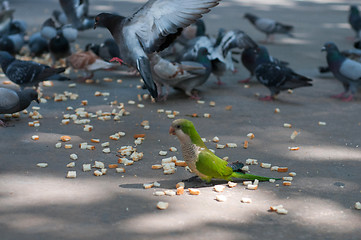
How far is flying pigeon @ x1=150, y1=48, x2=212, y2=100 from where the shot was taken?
6164mm

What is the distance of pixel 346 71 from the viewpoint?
Result: 6719 mm

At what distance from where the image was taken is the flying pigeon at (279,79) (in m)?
6.50

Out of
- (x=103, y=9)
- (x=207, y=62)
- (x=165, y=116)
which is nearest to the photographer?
(x=165, y=116)

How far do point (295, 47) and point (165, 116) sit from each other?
5.57 m

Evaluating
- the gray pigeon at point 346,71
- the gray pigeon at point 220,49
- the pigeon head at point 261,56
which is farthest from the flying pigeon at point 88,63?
the gray pigeon at point 346,71

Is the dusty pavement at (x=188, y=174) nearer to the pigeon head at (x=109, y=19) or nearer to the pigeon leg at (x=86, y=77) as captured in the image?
the pigeon leg at (x=86, y=77)

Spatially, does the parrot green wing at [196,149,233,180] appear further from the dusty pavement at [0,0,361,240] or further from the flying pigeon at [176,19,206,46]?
the flying pigeon at [176,19,206,46]

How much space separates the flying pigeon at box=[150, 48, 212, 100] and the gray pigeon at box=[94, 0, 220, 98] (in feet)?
3.54

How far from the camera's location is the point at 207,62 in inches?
267

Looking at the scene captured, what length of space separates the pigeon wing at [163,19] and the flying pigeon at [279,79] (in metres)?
2.15

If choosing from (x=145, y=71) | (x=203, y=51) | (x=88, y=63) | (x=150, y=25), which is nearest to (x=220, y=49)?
(x=203, y=51)

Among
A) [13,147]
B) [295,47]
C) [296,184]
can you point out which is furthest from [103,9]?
[296,184]

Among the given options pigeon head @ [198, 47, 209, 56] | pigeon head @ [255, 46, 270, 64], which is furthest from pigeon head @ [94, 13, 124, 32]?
pigeon head @ [255, 46, 270, 64]

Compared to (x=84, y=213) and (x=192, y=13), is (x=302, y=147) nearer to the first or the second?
(x=192, y=13)
